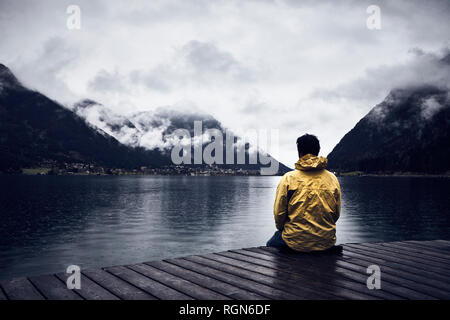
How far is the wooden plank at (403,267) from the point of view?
24.0 feet

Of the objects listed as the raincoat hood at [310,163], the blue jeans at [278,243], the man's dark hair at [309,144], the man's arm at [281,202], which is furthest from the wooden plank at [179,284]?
the man's dark hair at [309,144]

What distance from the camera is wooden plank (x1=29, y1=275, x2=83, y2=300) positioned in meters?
6.28

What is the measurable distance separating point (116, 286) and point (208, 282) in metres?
1.90

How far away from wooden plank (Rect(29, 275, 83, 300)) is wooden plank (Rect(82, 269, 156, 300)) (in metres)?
0.63

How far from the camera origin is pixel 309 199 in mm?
8500

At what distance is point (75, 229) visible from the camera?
43844mm

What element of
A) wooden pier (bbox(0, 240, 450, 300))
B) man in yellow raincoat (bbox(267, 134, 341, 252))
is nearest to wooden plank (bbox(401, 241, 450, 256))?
wooden pier (bbox(0, 240, 450, 300))

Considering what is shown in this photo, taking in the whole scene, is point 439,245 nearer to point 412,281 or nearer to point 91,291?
Answer: point 412,281

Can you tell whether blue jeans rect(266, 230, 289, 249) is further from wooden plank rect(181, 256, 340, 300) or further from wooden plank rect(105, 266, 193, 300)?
wooden plank rect(105, 266, 193, 300)

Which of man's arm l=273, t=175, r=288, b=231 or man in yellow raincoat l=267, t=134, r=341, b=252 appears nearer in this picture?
man in yellow raincoat l=267, t=134, r=341, b=252

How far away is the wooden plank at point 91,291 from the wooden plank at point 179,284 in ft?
3.85

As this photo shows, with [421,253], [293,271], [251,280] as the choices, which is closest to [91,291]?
[251,280]

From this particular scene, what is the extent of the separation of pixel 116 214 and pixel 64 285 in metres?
53.8
